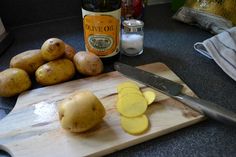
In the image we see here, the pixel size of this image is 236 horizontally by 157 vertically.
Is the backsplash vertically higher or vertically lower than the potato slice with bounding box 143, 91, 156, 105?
higher

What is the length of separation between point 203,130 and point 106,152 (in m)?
0.19

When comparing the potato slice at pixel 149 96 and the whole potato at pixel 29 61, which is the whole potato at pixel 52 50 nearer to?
the whole potato at pixel 29 61

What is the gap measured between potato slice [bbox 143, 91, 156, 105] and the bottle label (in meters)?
0.16

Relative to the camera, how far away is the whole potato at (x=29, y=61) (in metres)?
0.54

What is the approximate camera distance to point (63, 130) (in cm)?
43

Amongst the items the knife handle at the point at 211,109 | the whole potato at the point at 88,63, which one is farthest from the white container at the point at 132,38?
the knife handle at the point at 211,109

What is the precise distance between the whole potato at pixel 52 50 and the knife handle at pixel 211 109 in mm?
277

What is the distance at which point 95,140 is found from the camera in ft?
1.35

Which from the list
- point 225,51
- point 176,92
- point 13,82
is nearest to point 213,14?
point 225,51

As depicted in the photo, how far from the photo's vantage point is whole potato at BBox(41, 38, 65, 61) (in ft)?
1.75

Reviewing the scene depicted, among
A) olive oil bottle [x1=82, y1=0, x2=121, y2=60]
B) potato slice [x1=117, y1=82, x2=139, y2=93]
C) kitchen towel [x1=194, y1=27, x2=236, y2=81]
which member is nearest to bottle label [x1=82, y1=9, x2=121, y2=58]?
olive oil bottle [x1=82, y1=0, x2=121, y2=60]

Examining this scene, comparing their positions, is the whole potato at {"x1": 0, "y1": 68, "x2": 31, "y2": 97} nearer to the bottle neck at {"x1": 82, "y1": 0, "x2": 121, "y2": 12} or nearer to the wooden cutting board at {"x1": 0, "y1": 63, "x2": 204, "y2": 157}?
the wooden cutting board at {"x1": 0, "y1": 63, "x2": 204, "y2": 157}

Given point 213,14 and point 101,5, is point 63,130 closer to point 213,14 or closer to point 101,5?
point 101,5

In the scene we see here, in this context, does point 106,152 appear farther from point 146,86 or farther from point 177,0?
point 177,0
